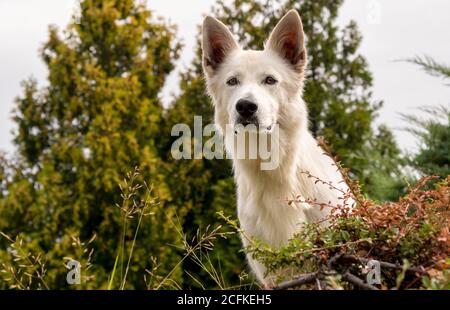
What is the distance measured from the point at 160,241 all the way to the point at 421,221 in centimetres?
1370

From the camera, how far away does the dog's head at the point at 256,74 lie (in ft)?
17.1

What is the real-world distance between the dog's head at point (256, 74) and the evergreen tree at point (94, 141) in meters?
8.63

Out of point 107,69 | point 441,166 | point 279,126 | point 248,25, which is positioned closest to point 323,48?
point 248,25

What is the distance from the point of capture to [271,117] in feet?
17.4

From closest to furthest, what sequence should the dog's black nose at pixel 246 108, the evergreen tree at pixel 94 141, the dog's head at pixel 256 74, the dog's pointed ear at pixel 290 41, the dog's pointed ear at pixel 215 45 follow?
the dog's black nose at pixel 246 108 < the dog's head at pixel 256 74 < the dog's pointed ear at pixel 290 41 < the dog's pointed ear at pixel 215 45 < the evergreen tree at pixel 94 141

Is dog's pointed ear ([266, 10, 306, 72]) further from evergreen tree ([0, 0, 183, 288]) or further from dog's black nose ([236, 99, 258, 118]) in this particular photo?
evergreen tree ([0, 0, 183, 288])

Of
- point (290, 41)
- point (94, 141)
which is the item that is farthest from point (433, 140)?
point (94, 141)

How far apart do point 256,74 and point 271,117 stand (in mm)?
427

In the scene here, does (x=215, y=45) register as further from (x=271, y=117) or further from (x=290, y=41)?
(x=271, y=117)

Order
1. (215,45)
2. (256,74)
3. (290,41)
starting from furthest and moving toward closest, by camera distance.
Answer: (215,45), (290,41), (256,74)

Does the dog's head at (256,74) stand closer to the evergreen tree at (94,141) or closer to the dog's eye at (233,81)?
the dog's eye at (233,81)

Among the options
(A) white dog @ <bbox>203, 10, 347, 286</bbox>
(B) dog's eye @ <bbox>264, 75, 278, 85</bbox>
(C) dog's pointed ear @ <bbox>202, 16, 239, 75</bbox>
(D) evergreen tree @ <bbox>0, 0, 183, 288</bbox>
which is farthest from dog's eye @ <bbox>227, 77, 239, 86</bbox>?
(D) evergreen tree @ <bbox>0, 0, 183, 288</bbox>

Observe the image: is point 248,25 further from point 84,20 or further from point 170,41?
point 84,20

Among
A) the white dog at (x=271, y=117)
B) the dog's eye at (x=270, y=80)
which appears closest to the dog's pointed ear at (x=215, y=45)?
the white dog at (x=271, y=117)
